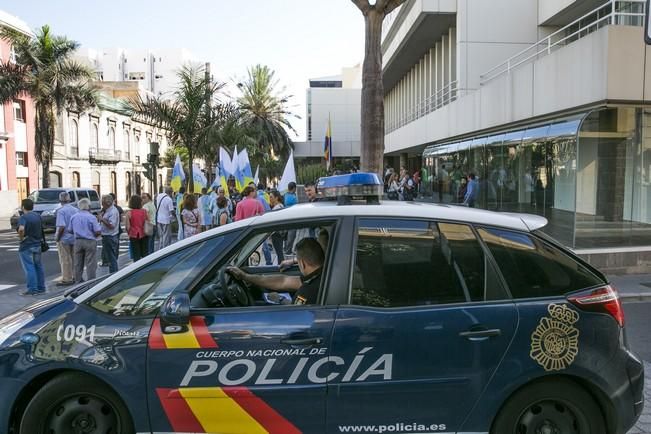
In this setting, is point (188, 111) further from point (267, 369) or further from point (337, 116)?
point (337, 116)

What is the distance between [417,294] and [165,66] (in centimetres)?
11212

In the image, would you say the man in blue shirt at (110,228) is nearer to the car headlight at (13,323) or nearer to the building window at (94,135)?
the car headlight at (13,323)

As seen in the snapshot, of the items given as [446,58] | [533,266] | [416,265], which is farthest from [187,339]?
[446,58]

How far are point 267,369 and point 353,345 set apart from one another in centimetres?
49

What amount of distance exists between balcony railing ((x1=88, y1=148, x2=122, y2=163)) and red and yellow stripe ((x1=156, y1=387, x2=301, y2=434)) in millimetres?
44074

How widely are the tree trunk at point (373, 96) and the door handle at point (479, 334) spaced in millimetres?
8956

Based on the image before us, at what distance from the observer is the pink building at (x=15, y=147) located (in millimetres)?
31297

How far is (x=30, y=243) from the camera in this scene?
9.12 metres

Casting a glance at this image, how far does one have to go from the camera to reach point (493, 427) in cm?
309

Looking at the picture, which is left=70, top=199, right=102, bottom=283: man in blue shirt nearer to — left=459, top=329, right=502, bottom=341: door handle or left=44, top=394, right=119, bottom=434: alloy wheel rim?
left=44, top=394, right=119, bottom=434: alloy wheel rim

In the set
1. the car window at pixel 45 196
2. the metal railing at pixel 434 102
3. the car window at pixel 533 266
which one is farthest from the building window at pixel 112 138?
the car window at pixel 533 266

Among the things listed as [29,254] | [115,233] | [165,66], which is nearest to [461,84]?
[115,233]

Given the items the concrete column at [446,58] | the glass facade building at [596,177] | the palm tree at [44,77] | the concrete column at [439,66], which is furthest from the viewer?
the palm tree at [44,77]

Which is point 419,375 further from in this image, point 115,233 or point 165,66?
point 165,66
